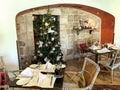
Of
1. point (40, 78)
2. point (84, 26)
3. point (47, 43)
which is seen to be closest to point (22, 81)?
point (40, 78)

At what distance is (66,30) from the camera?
6715 millimetres

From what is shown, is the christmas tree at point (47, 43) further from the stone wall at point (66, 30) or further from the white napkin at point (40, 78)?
the white napkin at point (40, 78)

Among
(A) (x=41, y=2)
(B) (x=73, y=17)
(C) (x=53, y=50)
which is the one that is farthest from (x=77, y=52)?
(A) (x=41, y=2)

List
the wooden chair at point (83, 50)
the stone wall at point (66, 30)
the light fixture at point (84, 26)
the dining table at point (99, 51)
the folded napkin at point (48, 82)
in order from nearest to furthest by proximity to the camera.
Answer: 1. the folded napkin at point (48, 82)
2. the dining table at point (99, 51)
3. the stone wall at point (66, 30)
4. the wooden chair at point (83, 50)
5. the light fixture at point (84, 26)

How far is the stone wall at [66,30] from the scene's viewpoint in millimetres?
5762

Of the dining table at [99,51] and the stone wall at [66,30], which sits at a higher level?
the stone wall at [66,30]

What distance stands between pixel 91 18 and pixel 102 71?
2.49 m

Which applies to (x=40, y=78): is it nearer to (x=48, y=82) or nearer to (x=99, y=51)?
(x=48, y=82)

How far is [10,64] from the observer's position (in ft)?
16.0

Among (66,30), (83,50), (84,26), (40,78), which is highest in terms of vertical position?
(84,26)

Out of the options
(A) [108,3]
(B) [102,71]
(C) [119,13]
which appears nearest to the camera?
(B) [102,71]

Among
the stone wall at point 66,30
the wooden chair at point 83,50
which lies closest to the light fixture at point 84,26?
the stone wall at point 66,30

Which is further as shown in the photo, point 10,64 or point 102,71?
point 102,71

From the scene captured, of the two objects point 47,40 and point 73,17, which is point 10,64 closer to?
point 47,40
